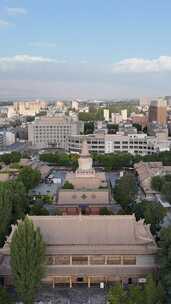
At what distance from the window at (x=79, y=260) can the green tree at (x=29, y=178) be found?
18094 mm

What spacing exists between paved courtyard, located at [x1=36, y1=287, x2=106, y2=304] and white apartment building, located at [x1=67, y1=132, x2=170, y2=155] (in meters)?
40.8

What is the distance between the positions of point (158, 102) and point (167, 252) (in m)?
85.1

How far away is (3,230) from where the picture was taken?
21.5 m

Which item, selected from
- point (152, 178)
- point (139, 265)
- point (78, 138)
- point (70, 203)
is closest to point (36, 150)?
point (78, 138)

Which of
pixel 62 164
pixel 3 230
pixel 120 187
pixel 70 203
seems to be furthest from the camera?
pixel 62 164

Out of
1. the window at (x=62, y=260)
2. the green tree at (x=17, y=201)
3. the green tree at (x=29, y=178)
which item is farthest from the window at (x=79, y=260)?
the green tree at (x=29, y=178)

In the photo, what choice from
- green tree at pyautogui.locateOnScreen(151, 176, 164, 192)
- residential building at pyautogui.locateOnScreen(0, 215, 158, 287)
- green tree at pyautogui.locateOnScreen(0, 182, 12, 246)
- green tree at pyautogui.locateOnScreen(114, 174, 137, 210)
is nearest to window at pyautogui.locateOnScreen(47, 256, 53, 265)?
residential building at pyautogui.locateOnScreen(0, 215, 158, 287)

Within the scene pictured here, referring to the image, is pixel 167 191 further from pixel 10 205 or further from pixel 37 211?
pixel 10 205

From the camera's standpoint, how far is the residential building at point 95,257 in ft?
59.0

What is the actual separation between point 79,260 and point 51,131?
54.9 m

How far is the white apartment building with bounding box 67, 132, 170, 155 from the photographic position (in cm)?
5828

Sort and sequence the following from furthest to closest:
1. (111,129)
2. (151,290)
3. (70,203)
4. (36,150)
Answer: (111,129) → (36,150) → (70,203) → (151,290)

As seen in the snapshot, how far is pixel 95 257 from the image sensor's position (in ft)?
59.5

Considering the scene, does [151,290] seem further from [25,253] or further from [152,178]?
[152,178]
